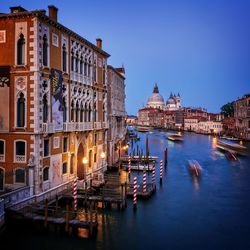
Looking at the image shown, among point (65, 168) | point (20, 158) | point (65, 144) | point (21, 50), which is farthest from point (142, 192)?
point (21, 50)

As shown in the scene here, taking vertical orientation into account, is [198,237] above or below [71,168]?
below

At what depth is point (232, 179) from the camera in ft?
92.4

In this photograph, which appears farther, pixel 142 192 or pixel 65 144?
pixel 142 192

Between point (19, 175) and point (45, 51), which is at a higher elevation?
point (45, 51)

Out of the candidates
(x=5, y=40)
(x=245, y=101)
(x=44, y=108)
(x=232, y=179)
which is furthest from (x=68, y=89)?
(x=245, y=101)

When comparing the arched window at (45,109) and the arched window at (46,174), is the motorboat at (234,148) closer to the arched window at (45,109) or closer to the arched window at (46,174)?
the arched window at (46,174)

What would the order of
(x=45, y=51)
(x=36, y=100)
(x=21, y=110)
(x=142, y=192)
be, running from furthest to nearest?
(x=142, y=192) < (x=45, y=51) < (x=21, y=110) < (x=36, y=100)

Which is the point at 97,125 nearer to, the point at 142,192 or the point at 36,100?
the point at 142,192

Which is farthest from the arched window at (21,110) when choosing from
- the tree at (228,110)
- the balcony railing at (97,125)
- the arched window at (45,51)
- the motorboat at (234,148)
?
the tree at (228,110)

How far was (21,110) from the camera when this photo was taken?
15914 millimetres

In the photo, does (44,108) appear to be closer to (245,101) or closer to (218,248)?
(218,248)

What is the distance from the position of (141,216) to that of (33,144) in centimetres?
626

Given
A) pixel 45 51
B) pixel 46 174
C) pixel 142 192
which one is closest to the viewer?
pixel 45 51

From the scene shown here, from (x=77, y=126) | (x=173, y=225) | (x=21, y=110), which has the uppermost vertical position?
(x=21, y=110)
